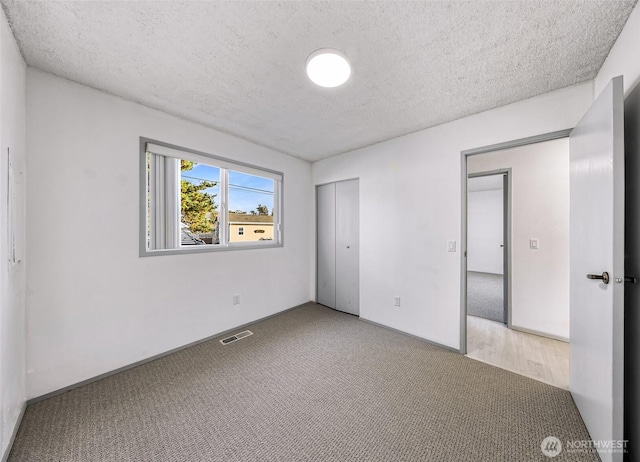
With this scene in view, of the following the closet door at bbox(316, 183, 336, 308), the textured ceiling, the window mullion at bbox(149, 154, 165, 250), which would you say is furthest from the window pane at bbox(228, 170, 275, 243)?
the textured ceiling

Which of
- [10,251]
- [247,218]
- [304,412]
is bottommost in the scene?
[304,412]

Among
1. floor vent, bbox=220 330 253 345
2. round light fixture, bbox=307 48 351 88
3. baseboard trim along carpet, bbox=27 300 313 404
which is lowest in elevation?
floor vent, bbox=220 330 253 345

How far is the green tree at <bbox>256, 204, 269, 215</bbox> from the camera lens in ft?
11.6

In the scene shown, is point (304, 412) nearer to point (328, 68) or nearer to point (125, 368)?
point (125, 368)

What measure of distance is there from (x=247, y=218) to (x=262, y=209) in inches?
12.2

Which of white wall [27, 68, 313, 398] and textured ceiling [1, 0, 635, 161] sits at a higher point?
textured ceiling [1, 0, 635, 161]

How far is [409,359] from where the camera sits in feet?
7.93

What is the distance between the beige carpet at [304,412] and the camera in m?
1.41

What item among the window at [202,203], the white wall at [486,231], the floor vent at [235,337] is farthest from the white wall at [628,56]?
the white wall at [486,231]

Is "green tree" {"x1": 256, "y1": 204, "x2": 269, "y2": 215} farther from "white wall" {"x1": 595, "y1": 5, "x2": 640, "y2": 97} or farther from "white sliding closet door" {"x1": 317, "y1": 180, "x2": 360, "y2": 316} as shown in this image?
"white wall" {"x1": 595, "y1": 5, "x2": 640, "y2": 97}

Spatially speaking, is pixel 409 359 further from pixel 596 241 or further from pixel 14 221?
pixel 14 221

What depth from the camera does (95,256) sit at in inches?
80.6

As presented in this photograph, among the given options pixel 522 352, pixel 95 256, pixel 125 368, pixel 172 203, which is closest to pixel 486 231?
pixel 522 352

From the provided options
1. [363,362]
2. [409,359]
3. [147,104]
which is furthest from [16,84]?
[409,359]
